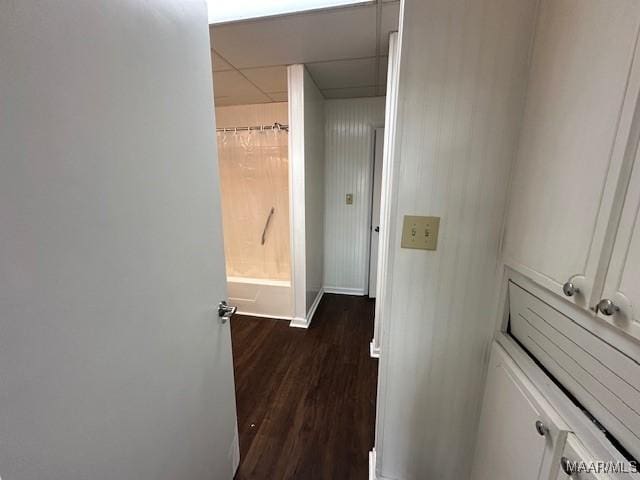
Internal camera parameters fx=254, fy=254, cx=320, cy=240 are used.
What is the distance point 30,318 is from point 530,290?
1.17 meters

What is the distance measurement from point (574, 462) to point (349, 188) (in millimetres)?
2794

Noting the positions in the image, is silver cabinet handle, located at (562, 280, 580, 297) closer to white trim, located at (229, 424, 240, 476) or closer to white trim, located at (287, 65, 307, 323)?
white trim, located at (229, 424, 240, 476)

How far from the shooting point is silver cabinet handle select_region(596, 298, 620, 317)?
475mm

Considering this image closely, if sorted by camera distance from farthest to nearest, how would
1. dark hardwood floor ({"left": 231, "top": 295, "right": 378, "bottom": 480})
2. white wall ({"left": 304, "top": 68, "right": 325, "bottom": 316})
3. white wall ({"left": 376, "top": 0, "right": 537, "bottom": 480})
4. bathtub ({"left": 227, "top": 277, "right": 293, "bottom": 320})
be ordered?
bathtub ({"left": 227, "top": 277, "right": 293, "bottom": 320}), white wall ({"left": 304, "top": 68, "right": 325, "bottom": 316}), dark hardwood floor ({"left": 231, "top": 295, "right": 378, "bottom": 480}), white wall ({"left": 376, "top": 0, "right": 537, "bottom": 480})

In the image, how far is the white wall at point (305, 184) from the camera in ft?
7.08

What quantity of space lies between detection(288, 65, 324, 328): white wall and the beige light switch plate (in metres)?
1.48

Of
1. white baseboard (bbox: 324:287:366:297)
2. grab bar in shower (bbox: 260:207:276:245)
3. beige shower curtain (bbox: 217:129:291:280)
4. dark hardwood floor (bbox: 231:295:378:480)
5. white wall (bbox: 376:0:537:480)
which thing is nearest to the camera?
white wall (bbox: 376:0:537:480)

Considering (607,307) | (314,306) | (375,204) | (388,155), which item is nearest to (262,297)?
(314,306)

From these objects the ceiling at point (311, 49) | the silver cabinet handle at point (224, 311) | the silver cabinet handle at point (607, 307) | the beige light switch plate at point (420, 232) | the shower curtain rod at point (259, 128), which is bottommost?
the silver cabinet handle at point (224, 311)

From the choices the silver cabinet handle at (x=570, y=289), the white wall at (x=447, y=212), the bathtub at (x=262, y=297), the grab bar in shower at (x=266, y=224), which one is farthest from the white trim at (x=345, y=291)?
the silver cabinet handle at (x=570, y=289)

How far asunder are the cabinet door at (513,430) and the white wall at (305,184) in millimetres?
1750

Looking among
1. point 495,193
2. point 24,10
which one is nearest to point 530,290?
point 495,193

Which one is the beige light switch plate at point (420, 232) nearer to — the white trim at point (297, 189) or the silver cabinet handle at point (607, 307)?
the silver cabinet handle at point (607, 307)

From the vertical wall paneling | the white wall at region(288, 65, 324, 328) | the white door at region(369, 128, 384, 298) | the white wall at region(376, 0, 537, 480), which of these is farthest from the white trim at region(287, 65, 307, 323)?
the white wall at region(376, 0, 537, 480)
